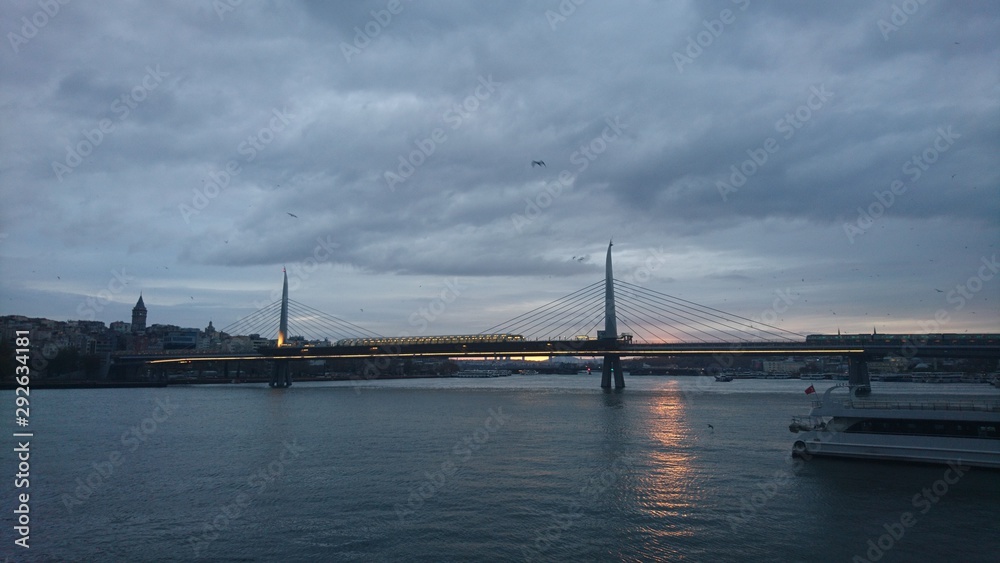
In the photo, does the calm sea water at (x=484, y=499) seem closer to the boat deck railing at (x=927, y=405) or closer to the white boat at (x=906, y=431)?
the white boat at (x=906, y=431)

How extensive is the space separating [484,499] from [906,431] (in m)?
20.0

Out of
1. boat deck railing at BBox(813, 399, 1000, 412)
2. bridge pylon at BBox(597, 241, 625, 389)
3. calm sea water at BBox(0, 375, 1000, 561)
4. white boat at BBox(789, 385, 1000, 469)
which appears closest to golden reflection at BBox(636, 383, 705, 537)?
calm sea water at BBox(0, 375, 1000, 561)

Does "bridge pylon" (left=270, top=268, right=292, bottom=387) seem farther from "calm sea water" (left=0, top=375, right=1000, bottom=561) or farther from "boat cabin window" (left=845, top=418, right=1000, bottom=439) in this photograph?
"boat cabin window" (left=845, top=418, right=1000, bottom=439)

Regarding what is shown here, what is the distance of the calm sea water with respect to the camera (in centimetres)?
1839

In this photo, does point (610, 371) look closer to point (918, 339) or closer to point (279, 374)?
point (918, 339)

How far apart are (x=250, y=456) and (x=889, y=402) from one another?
1232 inches

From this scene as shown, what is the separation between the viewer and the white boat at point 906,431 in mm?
27594

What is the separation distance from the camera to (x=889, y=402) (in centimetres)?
3061

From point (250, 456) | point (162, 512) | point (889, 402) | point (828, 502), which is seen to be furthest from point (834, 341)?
point (162, 512)

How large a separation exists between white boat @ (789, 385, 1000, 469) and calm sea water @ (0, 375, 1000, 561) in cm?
73

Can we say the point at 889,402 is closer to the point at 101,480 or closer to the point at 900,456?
the point at 900,456

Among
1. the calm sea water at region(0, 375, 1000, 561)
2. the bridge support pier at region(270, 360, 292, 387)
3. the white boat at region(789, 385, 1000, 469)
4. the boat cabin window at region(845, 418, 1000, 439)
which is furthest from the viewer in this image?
the bridge support pier at region(270, 360, 292, 387)

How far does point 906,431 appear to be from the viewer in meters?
29.4

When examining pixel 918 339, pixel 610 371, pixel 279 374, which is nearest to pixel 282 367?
pixel 279 374
